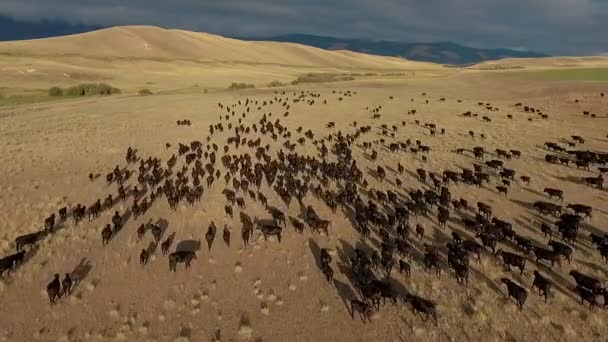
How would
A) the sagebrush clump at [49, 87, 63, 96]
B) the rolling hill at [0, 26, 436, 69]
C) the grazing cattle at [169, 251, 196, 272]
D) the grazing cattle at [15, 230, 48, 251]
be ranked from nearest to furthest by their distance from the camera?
the grazing cattle at [169, 251, 196, 272] < the grazing cattle at [15, 230, 48, 251] < the sagebrush clump at [49, 87, 63, 96] < the rolling hill at [0, 26, 436, 69]

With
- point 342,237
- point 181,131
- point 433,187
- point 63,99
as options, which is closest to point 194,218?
point 342,237

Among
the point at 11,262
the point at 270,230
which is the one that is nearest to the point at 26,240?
the point at 11,262

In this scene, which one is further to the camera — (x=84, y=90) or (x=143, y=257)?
(x=84, y=90)

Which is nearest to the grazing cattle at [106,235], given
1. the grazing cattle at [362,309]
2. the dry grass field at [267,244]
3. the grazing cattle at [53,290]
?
the dry grass field at [267,244]

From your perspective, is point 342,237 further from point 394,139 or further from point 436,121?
point 436,121

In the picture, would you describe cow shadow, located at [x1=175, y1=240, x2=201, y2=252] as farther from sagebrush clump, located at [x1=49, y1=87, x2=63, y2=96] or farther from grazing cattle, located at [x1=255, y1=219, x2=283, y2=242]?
sagebrush clump, located at [x1=49, y1=87, x2=63, y2=96]

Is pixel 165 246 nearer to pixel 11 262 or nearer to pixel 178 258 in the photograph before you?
pixel 178 258

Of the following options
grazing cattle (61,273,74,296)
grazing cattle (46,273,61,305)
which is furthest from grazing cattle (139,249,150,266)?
grazing cattle (46,273,61,305)

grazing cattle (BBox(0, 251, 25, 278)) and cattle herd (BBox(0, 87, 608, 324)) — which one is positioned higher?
cattle herd (BBox(0, 87, 608, 324))
